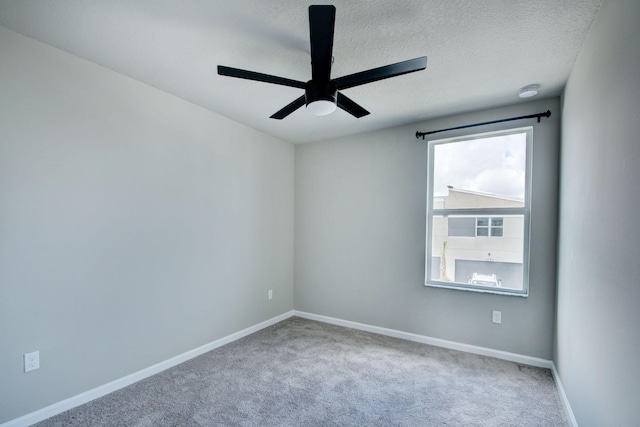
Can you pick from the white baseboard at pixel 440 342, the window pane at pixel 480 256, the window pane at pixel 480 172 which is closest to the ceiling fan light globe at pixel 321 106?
the window pane at pixel 480 172

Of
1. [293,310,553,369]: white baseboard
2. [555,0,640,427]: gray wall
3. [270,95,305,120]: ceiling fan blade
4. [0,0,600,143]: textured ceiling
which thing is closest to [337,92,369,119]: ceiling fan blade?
[270,95,305,120]: ceiling fan blade

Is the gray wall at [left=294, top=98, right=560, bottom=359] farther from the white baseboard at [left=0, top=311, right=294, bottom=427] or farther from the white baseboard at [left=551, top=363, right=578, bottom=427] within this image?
the white baseboard at [left=0, top=311, right=294, bottom=427]

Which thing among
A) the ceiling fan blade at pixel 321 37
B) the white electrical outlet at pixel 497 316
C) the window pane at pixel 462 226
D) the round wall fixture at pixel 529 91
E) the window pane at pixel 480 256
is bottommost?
the white electrical outlet at pixel 497 316

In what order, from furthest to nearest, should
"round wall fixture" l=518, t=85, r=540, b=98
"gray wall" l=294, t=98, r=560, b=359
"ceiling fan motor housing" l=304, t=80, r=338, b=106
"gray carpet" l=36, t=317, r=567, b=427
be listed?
1. "gray wall" l=294, t=98, r=560, b=359
2. "round wall fixture" l=518, t=85, r=540, b=98
3. "gray carpet" l=36, t=317, r=567, b=427
4. "ceiling fan motor housing" l=304, t=80, r=338, b=106

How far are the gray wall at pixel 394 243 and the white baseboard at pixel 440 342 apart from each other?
1.9 inches

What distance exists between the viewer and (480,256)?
3125 mm

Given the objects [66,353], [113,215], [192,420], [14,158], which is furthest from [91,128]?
[192,420]

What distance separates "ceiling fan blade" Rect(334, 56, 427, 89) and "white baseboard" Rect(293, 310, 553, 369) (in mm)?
2858

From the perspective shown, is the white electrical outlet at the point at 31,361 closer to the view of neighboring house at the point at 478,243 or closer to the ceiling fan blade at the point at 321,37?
the ceiling fan blade at the point at 321,37

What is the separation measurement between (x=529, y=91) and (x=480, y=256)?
1.63m

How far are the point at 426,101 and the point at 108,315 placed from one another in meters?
3.36

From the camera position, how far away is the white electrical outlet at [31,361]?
6.32 feet

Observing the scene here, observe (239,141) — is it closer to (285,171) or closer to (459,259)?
(285,171)

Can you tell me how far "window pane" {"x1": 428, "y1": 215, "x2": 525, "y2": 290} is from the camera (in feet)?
9.63
